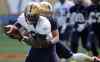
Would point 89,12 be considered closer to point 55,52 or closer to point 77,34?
point 77,34

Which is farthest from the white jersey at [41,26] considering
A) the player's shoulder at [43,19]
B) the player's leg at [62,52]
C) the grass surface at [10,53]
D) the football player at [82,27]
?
the grass surface at [10,53]

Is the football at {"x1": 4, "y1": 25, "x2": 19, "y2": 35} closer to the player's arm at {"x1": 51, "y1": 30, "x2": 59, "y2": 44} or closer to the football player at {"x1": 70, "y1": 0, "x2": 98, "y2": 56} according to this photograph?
the player's arm at {"x1": 51, "y1": 30, "x2": 59, "y2": 44}

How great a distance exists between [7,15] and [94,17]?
139 cm

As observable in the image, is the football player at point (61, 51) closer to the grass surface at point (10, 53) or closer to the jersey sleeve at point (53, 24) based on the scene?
the jersey sleeve at point (53, 24)

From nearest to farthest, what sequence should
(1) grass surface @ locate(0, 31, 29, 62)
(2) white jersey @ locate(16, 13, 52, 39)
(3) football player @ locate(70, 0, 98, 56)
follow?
1. (2) white jersey @ locate(16, 13, 52, 39)
2. (3) football player @ locate(70, 0, 98, 56)
3. (1) grass surface @ locate(0, 31, 29, 62)

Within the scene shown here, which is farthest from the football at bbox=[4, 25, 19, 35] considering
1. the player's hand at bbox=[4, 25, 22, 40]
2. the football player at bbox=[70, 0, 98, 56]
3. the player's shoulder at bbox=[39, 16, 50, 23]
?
the football player at bbox=[70, 0, 98, 56]

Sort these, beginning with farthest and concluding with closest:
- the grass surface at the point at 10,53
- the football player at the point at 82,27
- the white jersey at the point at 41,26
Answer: the grass surface at the point at 10,53, the football player at the point at 82,27, the white jersey at the point at 41,26

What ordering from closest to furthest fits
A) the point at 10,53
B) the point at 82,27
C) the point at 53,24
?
the point at 53,24
the point at 82,27
the point at 10,53

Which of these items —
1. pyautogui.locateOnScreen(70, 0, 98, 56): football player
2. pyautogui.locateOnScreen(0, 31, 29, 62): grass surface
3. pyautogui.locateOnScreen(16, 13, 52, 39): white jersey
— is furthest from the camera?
pyautogui.locateOnScreen(0, 31, 29, 62): grass surface

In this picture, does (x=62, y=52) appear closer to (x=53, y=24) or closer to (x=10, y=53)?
(x=53, y=24)

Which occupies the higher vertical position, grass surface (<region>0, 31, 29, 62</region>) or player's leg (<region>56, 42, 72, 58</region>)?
player's leg (<region>56, 42, 72, 58</region>)

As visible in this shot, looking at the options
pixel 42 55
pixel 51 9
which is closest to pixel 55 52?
pixel 42 55

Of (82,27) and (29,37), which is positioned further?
(82,27)

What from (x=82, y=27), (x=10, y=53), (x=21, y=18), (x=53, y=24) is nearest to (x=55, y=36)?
(x=53, y=24)
